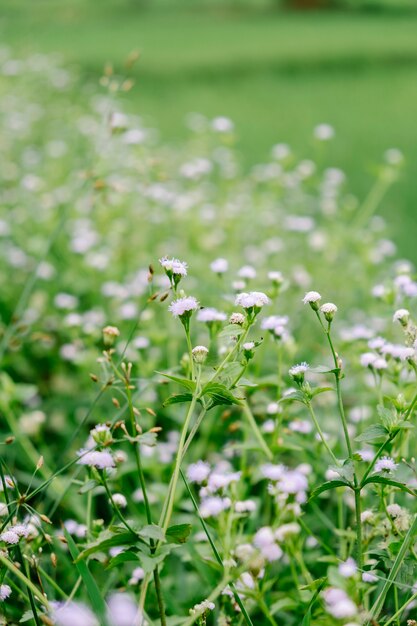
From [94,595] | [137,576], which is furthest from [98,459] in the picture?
[137,576]

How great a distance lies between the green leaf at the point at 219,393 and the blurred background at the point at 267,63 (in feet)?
3.94

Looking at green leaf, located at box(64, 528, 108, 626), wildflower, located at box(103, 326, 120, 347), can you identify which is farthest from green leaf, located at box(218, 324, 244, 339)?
green leaf, located at box(64, 528, 108, 626)

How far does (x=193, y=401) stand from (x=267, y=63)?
7.33 metres

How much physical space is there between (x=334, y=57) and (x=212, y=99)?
229 cm

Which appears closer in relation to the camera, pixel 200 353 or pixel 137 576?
pixel 200 353

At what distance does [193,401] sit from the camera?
786 millimetres

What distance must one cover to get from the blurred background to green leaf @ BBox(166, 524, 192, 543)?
1.28m

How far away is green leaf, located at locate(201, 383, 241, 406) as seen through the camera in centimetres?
78

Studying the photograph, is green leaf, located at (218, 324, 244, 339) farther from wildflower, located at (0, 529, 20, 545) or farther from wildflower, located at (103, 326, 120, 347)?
wildflower, located at (0, 529, 20, 545)

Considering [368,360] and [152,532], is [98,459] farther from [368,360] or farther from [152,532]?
[368,360]

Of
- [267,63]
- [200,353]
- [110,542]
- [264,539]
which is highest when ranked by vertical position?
[200,353]

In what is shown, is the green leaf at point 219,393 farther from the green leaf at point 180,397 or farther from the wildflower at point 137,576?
the wildflower at point 137,576

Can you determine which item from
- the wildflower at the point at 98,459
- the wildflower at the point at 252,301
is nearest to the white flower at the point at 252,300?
the wildflower at the point at 252,301

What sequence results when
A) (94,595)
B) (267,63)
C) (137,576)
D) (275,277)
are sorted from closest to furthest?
(94,595) → (137,576) → (275,277) → (267,63)
